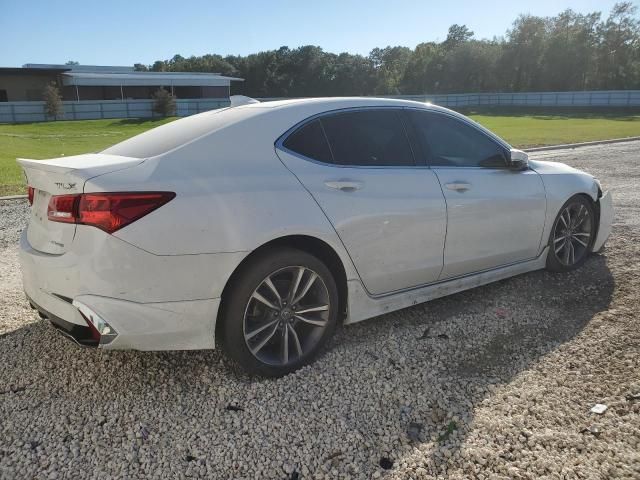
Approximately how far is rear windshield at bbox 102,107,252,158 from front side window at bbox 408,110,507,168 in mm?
1364

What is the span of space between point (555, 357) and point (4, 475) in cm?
319

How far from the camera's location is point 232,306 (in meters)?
2.99

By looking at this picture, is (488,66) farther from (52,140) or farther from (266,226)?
(266,226)

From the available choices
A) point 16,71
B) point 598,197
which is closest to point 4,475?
point 598,197

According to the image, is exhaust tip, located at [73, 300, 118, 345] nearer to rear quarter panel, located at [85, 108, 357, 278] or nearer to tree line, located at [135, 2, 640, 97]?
rear quarter panel, located at [85, 108, 357, 278]

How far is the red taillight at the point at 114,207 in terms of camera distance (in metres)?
2.72

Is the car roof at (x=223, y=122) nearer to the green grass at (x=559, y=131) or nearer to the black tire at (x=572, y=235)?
the black tire at (x=572, y=235)

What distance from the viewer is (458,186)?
391 cm

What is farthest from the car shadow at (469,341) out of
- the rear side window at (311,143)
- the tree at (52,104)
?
the tree at (52,104)

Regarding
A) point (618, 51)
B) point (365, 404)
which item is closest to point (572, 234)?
point (365, 404)

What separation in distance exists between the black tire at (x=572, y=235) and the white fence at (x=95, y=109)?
144 ft

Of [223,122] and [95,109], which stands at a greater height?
[223,122]

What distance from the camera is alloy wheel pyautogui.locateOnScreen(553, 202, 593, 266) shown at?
487 centimetres

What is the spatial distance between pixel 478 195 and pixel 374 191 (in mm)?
1021
